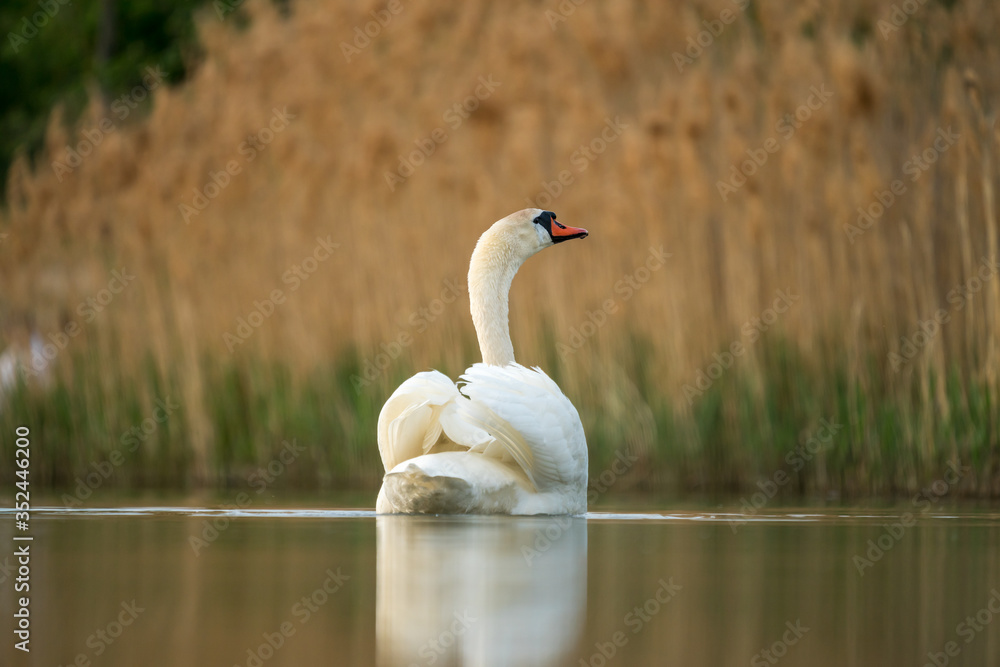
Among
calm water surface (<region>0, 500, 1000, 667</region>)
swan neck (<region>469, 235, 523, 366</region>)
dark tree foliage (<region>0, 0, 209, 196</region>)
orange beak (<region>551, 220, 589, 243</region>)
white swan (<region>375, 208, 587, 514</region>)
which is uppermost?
dark tree foliage (<region>0, 0, 209, 196</region>)

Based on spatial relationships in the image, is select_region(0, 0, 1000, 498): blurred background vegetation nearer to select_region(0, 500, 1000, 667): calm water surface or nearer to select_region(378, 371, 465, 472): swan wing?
select_region(0, 500, 1000, 667): calm water surface

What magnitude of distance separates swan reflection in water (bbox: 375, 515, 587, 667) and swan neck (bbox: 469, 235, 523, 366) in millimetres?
1399

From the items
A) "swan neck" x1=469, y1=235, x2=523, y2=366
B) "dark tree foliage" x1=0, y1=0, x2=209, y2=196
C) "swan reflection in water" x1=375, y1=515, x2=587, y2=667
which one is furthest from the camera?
"dark tree foliage" x1=0, y1=0, x2=209, y2=196

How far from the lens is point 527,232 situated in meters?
7.28

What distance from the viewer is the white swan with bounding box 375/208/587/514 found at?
5.77 meters

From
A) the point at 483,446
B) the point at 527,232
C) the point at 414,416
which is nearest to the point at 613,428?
the point at 527,232

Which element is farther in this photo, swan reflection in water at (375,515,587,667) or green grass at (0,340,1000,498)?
green grass at (0,340,1000,498)

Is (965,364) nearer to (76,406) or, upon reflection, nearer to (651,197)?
(651,197)

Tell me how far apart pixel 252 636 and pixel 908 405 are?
4.75 m

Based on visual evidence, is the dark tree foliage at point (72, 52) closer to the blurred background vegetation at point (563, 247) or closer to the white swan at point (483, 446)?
the blurred background vegetation at point (563, 247)

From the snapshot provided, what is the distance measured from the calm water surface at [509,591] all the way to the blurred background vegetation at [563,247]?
1.64m

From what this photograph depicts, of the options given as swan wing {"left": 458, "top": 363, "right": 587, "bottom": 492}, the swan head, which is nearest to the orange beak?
the swan head

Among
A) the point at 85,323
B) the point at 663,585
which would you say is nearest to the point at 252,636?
the point at 663,585

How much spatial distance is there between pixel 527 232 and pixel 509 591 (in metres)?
3.60
